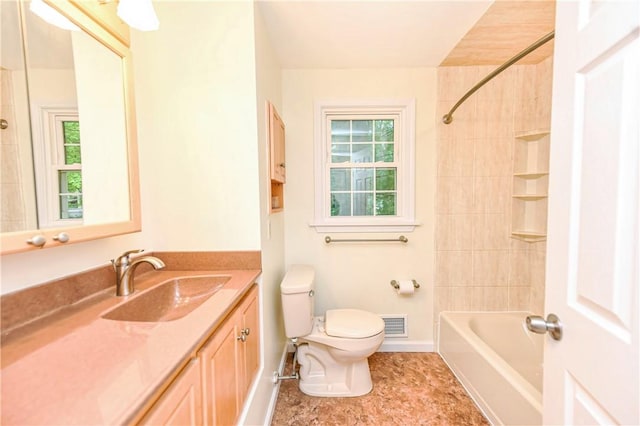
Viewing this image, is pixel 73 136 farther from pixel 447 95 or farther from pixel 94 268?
pixel 447 95

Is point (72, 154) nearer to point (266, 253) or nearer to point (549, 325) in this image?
point (266, 253)

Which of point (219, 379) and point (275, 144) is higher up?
point (275, 144)

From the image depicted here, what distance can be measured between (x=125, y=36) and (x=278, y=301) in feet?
5.42

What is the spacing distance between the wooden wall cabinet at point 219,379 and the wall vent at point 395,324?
1.28 meters

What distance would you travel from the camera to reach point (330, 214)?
223cm

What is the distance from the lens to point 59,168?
32.8 inches

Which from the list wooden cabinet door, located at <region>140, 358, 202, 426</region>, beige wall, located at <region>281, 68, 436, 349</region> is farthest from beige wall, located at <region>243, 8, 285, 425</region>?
wooden cabinet door, located at <region>140, 358, 202, 426</region>

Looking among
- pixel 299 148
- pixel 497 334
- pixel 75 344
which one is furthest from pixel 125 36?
pixel 497 334

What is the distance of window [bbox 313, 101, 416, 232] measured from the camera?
2.18 meters

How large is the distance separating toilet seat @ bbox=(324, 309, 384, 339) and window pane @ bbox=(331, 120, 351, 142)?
142cm

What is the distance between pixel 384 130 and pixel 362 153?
0.27m

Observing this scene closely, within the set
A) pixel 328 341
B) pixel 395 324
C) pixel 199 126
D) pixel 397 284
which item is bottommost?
pixel 395 324

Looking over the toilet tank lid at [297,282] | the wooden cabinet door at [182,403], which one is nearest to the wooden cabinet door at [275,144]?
the toilet tank lid at [297,282]

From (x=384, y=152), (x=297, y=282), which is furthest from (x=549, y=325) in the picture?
(x=384, y=152)
